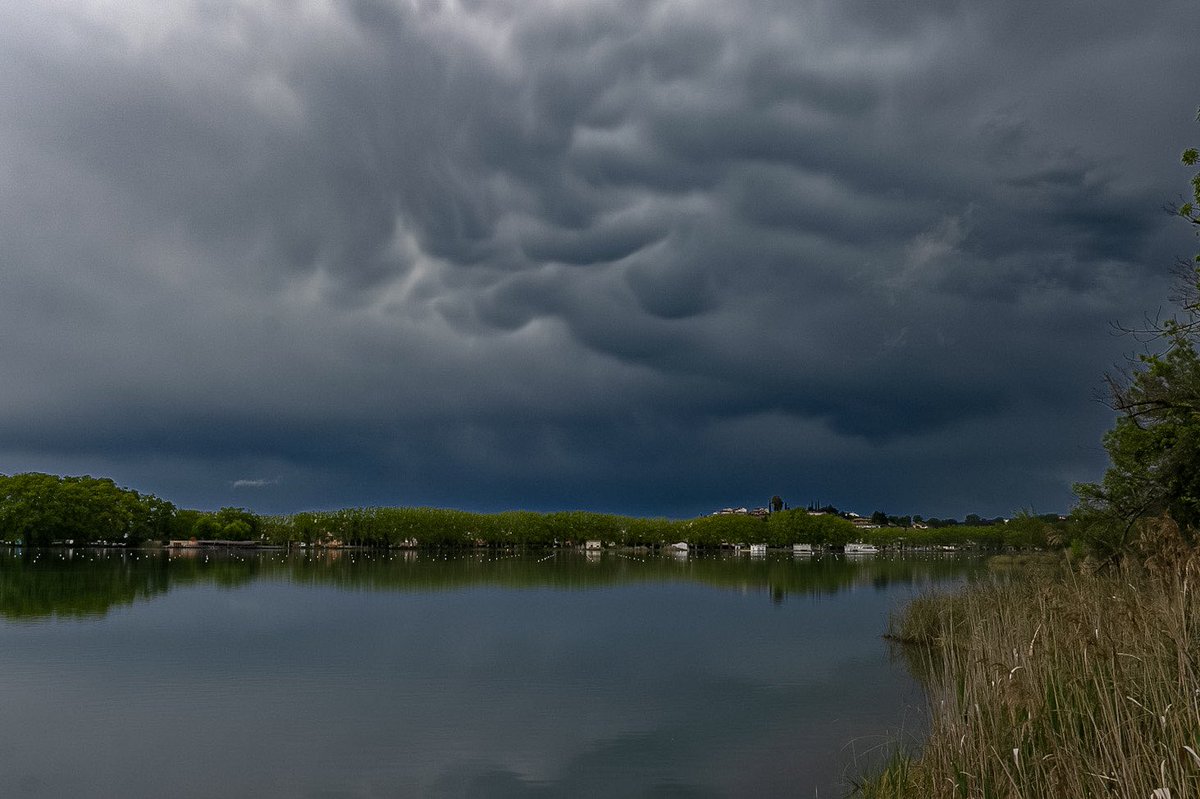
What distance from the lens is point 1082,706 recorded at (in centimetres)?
721

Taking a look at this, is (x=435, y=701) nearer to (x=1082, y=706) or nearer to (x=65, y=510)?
(x=1082, y=706)

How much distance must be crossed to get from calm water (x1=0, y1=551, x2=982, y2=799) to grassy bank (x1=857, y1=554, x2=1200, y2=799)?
4.82m

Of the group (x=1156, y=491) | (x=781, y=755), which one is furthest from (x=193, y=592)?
(x=1156, y=491)

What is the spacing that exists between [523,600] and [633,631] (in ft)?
47.8

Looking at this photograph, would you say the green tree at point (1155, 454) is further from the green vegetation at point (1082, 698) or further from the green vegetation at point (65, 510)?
the green vegetation at point (65, 510)

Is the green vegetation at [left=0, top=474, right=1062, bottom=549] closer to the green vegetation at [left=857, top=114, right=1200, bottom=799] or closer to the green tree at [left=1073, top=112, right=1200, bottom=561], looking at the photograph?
the green tree at [left=1073, top=112, right=1200, bottom=561]

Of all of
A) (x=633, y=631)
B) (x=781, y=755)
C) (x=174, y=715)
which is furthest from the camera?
(x=633, y=631)

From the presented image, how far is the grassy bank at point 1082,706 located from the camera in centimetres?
566

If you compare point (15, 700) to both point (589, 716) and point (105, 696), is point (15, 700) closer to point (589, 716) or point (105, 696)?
point (105, 696)

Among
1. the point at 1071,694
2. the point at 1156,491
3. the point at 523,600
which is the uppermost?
the point at 1156,491

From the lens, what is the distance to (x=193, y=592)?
1940 inches

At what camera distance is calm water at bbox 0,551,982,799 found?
44.8 ft

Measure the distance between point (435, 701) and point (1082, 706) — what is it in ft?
50.3

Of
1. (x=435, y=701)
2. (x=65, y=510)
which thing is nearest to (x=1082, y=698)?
(x=435, y=701)
